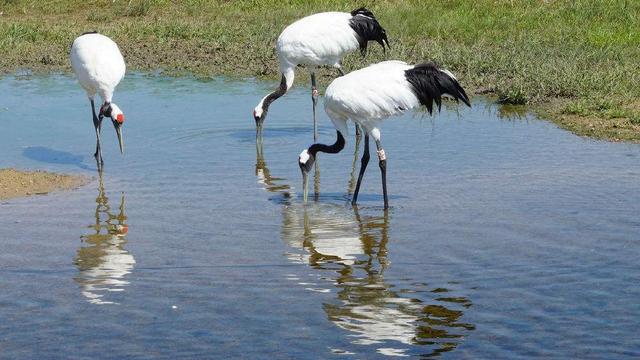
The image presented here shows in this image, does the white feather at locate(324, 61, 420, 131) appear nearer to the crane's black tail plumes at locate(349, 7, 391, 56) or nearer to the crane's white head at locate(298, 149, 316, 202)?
the crane's white head at locate(298, 149, 316, 202)

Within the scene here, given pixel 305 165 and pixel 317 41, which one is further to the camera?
pixel 317 41

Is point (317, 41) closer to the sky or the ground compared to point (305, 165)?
closer to the sky

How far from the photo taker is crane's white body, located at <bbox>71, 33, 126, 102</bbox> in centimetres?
1107

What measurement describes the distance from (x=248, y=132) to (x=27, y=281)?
516 cm

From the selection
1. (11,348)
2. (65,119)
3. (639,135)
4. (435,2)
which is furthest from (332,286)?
(435,2)

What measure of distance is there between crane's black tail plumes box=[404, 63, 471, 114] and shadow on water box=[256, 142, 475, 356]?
1025mm

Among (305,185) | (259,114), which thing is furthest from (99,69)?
(305,185)

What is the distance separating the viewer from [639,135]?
1101 centimetres

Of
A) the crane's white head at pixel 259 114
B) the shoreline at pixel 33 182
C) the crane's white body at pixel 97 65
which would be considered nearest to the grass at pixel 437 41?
the crane's white head at pixel 259 114

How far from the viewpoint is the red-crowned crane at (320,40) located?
38.3 ft

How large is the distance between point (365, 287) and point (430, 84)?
2.62 m

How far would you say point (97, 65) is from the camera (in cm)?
1106

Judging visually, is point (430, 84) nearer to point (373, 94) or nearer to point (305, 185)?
point (373, 94)

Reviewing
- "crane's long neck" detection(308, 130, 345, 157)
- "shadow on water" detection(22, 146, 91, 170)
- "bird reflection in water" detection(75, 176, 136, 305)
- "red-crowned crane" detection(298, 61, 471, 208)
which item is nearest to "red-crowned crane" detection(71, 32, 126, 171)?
"shadow on water" detection(22, 146, 91, 170)
